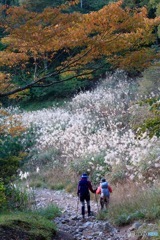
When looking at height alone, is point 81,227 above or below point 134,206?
below

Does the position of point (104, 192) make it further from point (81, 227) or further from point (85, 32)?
point (85, 32)

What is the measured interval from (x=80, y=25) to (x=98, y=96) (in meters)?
9.96

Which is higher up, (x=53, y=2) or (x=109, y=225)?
(x=53, y=2)

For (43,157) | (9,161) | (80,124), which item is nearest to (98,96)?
(80,124)

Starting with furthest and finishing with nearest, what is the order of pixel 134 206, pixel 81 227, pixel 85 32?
pixel 81 227, pixel 134 206, pixel 85 32

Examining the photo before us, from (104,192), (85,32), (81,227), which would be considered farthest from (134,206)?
(85,32)

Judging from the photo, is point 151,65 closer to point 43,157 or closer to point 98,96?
Answer: point 43,157

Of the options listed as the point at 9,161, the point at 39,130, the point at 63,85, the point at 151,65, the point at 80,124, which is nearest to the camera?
the point at 151,65

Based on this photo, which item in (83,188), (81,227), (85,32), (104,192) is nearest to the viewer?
(85,32)

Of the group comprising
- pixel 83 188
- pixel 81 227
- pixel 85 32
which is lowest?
pixel 81 227

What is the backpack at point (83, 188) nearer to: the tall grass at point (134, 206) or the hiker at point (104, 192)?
the hiker at point (104, 192)

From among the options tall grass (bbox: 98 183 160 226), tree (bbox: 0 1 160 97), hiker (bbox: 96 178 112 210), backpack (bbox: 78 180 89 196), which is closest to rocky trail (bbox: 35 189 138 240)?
tall grass (bbox: 98 183 160 226)

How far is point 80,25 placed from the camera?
6746 mm

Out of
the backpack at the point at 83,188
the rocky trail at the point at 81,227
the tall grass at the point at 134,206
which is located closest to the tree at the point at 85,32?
the tall grass at the point at 134,206
